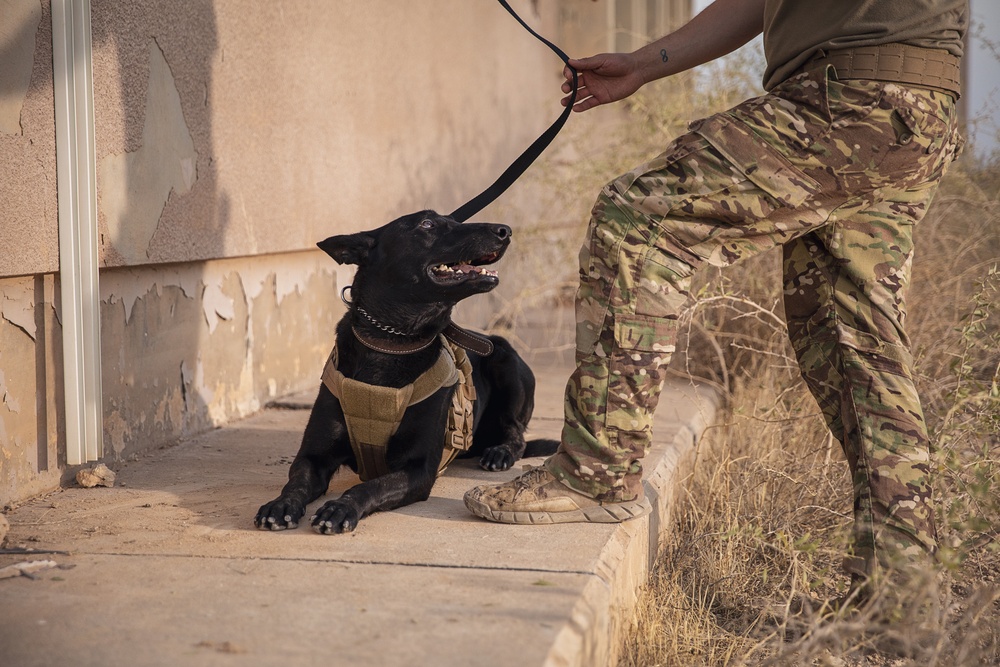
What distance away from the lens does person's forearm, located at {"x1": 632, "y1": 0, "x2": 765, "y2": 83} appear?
2958 millimetres

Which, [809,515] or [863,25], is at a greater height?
[863,25]

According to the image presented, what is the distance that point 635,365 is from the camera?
2.67m

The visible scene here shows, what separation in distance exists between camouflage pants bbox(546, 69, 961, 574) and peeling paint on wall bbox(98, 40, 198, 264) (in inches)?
72.8

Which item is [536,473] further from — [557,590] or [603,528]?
Answer: [557,590]

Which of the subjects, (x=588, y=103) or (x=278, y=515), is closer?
(x=278, y=515)

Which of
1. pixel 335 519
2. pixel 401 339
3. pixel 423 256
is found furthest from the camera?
pixel 423 256

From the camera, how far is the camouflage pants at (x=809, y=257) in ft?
8.23

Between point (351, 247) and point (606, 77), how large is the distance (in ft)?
3.58

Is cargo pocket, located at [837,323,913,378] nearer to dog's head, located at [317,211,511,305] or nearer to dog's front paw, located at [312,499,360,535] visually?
dog's head, located at [317,211,511,305]

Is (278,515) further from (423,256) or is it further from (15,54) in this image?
(15,54)

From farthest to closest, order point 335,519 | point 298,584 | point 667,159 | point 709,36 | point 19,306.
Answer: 1. point 19,306
2. point 709,36
3. point 335,519
4. point 667,159
5. point 298,584

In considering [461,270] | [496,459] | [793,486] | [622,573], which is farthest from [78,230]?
[793,486]

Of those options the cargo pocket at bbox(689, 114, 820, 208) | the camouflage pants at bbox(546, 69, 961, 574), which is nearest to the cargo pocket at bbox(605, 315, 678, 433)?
the camouflage pants at bbox(546, 69, 961, 574)

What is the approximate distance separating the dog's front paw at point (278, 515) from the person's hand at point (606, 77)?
1548 millimetres
